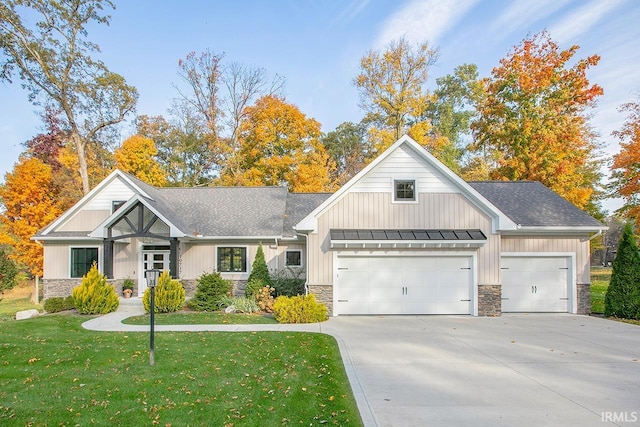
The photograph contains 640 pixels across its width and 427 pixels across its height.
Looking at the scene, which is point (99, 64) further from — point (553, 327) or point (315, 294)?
point (553, 327)

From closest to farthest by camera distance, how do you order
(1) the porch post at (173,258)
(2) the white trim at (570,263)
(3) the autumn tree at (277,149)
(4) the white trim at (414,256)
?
1. (4) the white trim at (414,256)
2. (2) the white trim at (570,263)
3. (1) the porch post at (173,258)
4. (3) the autumn tree at (277,149)

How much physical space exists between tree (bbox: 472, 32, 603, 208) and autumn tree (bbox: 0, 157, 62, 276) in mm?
27293

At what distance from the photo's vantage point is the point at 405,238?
527 inches

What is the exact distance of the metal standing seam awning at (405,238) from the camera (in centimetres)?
1322

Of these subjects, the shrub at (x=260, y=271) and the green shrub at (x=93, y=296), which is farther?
the shrub at (x=260, y=271)

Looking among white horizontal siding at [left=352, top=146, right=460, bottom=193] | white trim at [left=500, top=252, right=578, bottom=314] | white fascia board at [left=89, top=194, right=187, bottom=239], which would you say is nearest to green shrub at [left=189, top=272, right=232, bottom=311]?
white fascia board at [left=89, top=194, right=187, bottom=239]

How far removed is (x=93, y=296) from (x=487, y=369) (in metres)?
13.0

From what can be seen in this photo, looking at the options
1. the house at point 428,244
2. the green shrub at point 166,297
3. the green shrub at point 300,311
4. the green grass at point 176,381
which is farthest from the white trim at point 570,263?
the green shrub at point 166,297

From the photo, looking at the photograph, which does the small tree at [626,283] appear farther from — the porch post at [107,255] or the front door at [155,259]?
the porch post at [107,255]

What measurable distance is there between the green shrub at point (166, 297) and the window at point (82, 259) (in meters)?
5.76

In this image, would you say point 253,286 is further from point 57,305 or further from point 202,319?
point 57,305

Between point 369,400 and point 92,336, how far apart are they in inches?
319

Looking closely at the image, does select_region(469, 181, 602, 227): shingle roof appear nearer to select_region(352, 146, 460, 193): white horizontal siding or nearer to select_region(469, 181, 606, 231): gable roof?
select_region(469, 181, 606, 231): gable roof

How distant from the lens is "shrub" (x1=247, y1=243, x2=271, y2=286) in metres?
15.8
